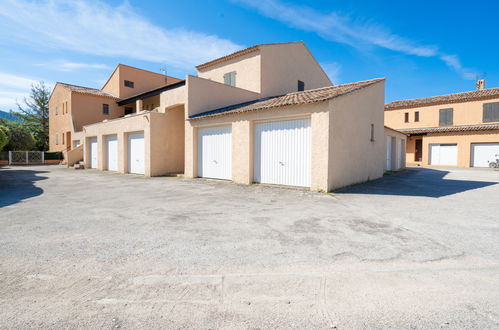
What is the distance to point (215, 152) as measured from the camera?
12.5 m

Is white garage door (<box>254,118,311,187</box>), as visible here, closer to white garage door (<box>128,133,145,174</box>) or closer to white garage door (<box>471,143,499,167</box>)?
white garage door (<box>128,133,145,174</box>)

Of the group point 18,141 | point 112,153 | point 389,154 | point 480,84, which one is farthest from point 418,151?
point 18,141

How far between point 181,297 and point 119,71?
2899 centimetres

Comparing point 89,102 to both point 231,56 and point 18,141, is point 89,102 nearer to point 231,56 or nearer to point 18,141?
point 18,141

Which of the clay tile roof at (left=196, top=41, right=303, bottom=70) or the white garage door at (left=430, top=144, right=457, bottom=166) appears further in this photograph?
the white garage door at (left=430, top=144, right=457, bottom=166)

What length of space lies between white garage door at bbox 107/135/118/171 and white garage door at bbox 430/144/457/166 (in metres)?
28.7

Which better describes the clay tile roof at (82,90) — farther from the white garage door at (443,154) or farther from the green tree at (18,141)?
the white garage door at (443,154)

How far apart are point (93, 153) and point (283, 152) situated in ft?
56.8

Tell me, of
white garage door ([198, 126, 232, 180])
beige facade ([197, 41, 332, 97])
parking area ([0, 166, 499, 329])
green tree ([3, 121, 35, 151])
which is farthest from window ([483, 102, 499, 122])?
green tree ([3, 121, 35, 151])

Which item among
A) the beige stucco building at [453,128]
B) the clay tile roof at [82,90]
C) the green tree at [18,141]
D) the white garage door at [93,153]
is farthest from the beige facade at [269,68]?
the green tree at [18,141]

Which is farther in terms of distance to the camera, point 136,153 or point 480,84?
point 480,84

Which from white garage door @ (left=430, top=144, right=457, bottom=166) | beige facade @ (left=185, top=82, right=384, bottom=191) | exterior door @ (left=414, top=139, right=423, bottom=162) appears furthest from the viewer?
exterior door @ (left=414, top=139, right=423, bottom=162)

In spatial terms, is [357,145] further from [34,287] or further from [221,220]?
[34,287]

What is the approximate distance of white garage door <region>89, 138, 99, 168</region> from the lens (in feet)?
65.3
